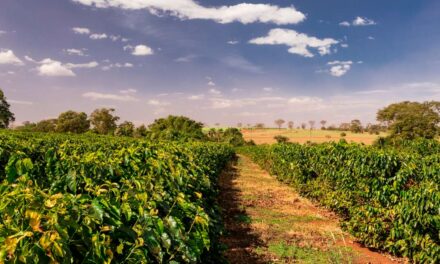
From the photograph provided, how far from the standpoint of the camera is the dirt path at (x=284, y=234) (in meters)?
9.29

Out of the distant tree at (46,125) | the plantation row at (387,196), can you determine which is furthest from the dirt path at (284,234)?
the distant tree at (46,125)

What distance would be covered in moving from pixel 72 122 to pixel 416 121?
79.6 meters

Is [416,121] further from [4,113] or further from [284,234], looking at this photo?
[4,113]

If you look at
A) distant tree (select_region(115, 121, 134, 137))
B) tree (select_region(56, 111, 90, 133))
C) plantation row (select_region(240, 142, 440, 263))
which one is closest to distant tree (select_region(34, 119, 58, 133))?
tree (select_region(56, 111, 90, 133))

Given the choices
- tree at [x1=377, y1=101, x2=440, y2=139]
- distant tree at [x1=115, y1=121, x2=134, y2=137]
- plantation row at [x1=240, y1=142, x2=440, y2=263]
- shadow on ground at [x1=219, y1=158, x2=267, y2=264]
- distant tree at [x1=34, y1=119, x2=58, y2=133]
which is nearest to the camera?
plantation row at [x1=240, y1=142, x2=440, y2=263]

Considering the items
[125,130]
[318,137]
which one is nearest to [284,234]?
[125,130]

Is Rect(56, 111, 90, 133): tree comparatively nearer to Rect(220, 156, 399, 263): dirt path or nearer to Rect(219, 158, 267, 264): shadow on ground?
Rect(220, 156, 399, 263): dirt path

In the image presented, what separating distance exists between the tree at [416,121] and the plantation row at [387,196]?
158 ft

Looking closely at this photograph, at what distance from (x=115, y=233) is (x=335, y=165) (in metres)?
12.2

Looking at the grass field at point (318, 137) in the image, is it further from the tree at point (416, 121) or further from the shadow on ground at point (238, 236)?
the shadow on ground at point (238, 236)

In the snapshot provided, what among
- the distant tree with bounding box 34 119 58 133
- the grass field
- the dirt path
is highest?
the distant tree with bounding box 34 119 58 133

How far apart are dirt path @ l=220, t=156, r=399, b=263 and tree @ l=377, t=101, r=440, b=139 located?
4699 centimetres

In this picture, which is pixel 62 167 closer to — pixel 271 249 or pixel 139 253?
pixel 139 253

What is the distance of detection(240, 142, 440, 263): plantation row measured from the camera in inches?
315
